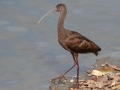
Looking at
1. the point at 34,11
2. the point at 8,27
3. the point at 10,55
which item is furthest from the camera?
the point at 34,11

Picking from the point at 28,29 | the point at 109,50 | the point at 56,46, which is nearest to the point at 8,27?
the point at 28,29

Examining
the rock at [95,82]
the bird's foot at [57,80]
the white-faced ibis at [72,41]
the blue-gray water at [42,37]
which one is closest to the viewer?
the rock at [95,82]

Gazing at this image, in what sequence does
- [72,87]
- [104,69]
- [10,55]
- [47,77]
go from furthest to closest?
[10,55]
[47,77]
[104,69]
[72,87]

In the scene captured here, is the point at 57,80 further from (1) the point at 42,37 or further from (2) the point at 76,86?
(1) the point at 42,37

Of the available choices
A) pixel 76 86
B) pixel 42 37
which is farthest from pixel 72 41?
pixel 42 37

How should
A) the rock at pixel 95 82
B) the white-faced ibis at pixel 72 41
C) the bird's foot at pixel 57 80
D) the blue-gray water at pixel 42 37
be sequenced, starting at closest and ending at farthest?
the rock at pixel 95 82
the white-faced ibis at pixel 72 41
the bird's foot at pixel 57 80
the blue-gray water at pixel 42 37

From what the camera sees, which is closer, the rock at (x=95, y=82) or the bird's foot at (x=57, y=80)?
the rock at (x=95, y=82)

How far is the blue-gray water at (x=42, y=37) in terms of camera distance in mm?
13930

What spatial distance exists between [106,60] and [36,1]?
18.0ft

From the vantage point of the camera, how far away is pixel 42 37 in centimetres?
1620

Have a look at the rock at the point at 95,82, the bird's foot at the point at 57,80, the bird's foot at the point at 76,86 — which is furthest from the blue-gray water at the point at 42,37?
the bird's foot at the point at 76,86

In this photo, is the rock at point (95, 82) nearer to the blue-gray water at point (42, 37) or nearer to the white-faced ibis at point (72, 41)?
the white-faced ibis at point (72, 41)

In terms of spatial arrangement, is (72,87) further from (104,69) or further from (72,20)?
(72,20)

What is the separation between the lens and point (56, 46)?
1571cm
